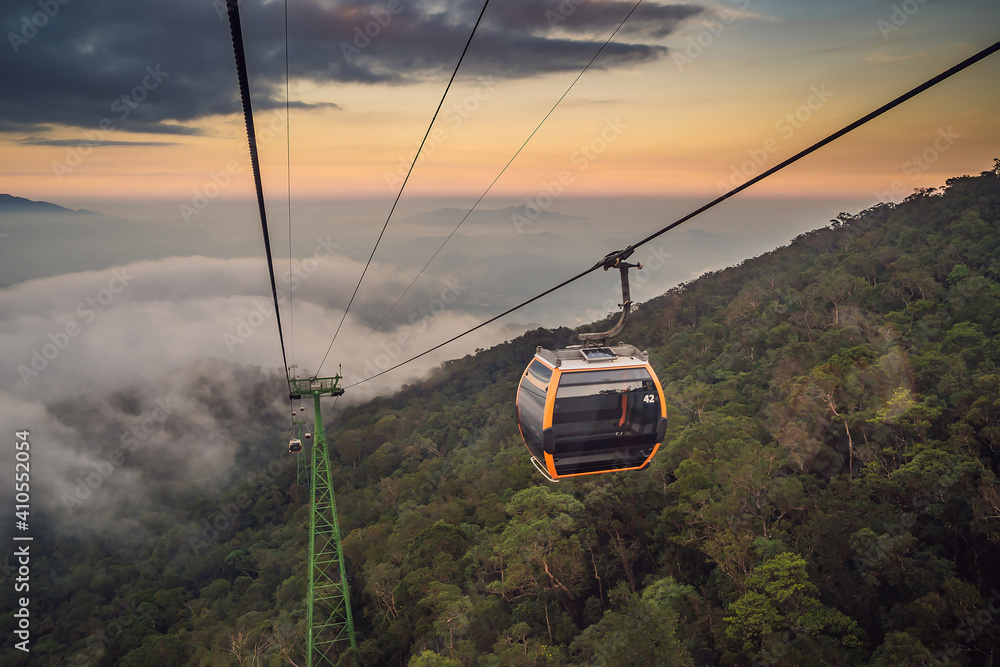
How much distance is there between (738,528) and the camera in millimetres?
21672

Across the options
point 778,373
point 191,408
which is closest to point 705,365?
point 778,373

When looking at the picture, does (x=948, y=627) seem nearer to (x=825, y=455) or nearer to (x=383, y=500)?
(x=825, y=455)

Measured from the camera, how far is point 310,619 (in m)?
21.0

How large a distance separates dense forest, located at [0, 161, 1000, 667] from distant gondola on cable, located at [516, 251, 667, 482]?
1148 centimetres

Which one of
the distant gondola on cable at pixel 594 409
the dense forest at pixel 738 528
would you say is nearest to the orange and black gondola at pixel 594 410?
the distant gondola on cable at pixel 594 409

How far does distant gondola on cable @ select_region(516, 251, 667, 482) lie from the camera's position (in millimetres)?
7969

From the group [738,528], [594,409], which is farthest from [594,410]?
[738,528]

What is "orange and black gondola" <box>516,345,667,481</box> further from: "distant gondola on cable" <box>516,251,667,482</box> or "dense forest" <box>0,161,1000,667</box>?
"dense forest" <box>0,161,1000,667</box>

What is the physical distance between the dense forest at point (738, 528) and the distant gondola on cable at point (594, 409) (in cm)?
1148

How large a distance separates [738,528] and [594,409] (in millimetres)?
16785

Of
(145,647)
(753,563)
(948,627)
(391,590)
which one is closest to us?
(948,627)

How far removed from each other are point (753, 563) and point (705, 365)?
85.1 ft

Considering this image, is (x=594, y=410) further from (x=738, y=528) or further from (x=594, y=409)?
(x=738, y=528)

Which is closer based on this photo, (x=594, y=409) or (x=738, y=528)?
(x=594, y=409)
